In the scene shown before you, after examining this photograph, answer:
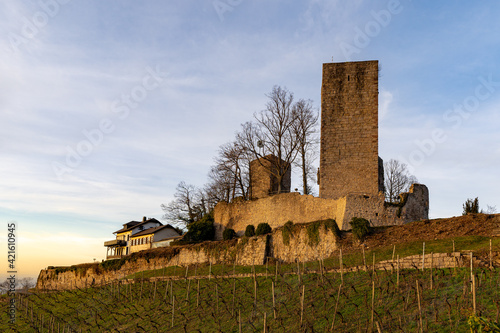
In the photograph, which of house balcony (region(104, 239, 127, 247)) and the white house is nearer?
the white house

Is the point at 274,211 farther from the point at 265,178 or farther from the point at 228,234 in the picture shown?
the point at 265,178

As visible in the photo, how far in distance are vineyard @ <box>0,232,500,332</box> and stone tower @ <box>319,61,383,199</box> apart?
7.42 m

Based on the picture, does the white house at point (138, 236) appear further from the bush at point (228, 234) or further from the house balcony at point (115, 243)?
the bush at point (228, 234)

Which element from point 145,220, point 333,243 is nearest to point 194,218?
point 145,220

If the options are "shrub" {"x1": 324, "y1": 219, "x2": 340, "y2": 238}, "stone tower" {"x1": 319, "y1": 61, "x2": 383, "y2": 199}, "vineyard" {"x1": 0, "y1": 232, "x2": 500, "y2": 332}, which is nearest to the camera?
"vineyard" {"x1": 0, "y1": 232, "x2": 500, "y2": 332}

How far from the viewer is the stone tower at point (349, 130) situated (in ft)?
97.3

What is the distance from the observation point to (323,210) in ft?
96.9

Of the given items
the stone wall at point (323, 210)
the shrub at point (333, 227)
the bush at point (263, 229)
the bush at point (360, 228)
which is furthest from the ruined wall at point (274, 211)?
the bush at point (360, 228)

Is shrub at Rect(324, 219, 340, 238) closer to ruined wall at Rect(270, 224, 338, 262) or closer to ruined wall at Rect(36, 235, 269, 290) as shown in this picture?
ruined wall at Rect(270, 224, 338, 262)

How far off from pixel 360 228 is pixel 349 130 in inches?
321

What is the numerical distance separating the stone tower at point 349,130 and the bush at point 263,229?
4.27 metres

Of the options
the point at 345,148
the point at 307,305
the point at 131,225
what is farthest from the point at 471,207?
the point at 131,225

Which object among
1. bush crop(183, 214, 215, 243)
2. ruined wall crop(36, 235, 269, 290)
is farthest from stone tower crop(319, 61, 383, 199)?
bush crop(183, 214, 215, 243)

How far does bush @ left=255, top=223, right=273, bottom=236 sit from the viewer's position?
31494 millimetres
